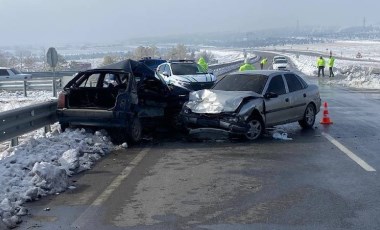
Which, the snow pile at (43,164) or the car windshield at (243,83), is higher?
the car windshield at (243,83)

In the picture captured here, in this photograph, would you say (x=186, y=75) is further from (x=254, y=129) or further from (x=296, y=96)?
(x=254, y=129)

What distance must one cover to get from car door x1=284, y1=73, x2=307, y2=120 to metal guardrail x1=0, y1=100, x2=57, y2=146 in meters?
5.57

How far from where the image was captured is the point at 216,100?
11.8 meters

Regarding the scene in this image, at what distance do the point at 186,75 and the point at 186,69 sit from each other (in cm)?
66

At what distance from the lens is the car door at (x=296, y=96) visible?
514 inches

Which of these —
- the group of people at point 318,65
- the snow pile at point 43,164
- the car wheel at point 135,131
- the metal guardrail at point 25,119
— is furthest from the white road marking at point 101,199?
the group of people at point 318,65

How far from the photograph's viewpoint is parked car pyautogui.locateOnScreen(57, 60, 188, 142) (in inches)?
441

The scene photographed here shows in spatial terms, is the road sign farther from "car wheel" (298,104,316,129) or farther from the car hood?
"car wheel" (298,104,316,129)

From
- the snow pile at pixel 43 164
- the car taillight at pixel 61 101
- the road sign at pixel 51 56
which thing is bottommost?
the snow pile at pixel 43 164

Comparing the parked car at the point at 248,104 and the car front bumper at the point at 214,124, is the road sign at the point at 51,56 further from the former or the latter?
the car front bumper at the point at 214,124

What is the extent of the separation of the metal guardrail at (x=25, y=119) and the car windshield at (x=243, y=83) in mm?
3914

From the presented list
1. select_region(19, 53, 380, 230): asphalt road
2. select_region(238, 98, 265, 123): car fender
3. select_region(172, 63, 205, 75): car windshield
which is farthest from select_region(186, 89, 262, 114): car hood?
select_region(172, 63, 205, 75): car windshield

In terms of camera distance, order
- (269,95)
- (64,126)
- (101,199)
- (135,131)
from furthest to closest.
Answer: (269,95)
(64,126)
(135,131)
(101,199)

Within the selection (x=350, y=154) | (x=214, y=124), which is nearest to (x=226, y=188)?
(x=350, y=154)
